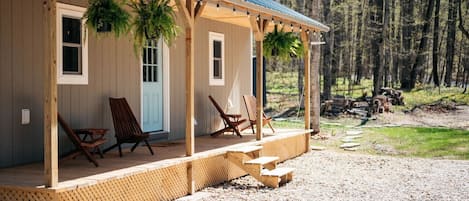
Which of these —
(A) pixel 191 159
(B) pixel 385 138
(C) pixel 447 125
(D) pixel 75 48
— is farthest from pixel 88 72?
(C) pixel 447 125

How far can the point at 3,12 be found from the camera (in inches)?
216

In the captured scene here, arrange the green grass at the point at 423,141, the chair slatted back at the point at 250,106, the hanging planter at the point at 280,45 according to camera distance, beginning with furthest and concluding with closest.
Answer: the green grass at the point at 423,141
the chair slatted back at the point at 250,106
the hanging planter at the point at 280,45

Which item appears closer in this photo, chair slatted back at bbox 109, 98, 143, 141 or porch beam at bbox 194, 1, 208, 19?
porch beam at bbox 194, 1, 208, 19

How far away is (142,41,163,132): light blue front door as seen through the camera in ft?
26.6

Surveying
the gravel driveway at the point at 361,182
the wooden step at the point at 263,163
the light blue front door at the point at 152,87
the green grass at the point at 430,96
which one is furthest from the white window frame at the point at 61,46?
the green grass at the point at 430,96

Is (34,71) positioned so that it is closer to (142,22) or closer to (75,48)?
(75,48)

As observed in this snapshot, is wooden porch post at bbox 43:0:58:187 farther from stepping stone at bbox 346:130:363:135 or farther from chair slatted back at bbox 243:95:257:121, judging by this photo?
stepping stone at bbox 346:130:363:135

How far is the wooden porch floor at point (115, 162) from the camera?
4.87 meters

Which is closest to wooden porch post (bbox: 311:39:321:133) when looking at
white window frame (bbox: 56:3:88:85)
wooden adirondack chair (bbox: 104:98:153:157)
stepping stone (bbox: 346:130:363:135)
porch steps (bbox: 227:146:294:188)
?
stepping stone (bbox: 346:130:363:135)

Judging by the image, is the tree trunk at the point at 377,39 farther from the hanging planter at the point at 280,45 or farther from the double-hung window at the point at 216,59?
the hanging planter at the point at 280,45

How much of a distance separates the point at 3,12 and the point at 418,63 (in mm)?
21344

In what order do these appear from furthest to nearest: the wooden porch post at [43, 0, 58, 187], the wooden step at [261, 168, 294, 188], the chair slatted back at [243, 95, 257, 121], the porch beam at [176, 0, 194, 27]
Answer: the chair slatted back at [243, 95, 257, 121] < the wooden step at [261, 168, 294, 188] < the porch beam at [176, 0, 194, 27] < the wooden porch post at [43, 0, 58, 187]

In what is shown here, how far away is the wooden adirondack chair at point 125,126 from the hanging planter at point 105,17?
135 cm

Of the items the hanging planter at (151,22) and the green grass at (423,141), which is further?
the green grass at (423,141)
